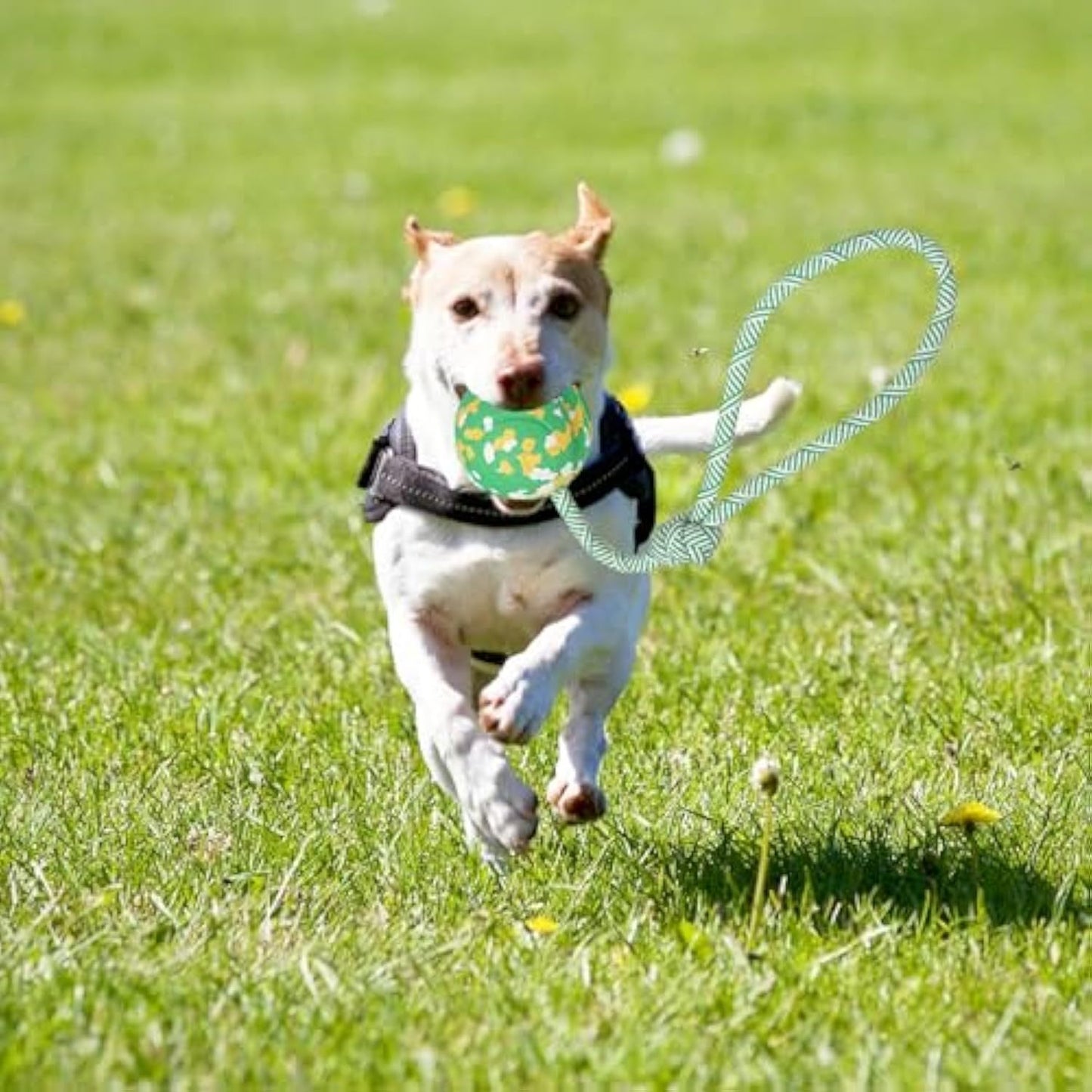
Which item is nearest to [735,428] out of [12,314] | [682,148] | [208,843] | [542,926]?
[542,926]

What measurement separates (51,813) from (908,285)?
21.6 ft

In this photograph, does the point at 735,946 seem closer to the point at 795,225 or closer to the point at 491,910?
the point at 491,910

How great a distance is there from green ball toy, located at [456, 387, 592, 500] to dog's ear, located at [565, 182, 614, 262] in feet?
1.03

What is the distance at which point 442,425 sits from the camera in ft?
12.7

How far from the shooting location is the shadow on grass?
3.57 metres

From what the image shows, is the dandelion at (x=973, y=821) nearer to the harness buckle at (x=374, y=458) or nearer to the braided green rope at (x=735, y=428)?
the braided green rope at (x=735, y=428)

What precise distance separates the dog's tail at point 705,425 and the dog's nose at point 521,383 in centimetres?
78

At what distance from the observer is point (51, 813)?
4023 mm

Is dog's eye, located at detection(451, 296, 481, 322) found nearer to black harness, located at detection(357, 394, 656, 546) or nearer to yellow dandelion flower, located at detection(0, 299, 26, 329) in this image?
black harness, located at detection(357, 394, 656, 546)

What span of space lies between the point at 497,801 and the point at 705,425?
1.05 m

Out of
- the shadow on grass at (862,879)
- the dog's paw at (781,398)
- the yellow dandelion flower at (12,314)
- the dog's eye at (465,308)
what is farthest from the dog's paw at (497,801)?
the yellow dandelion flower at (12,314)

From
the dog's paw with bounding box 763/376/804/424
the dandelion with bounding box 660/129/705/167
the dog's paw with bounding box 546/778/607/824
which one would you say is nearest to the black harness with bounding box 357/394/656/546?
the dog's paw with bounding box 763/376/804/424

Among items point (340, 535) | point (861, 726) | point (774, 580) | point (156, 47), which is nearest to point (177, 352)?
point (340, 535)

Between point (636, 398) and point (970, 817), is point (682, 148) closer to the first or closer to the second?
point (636, 398)
